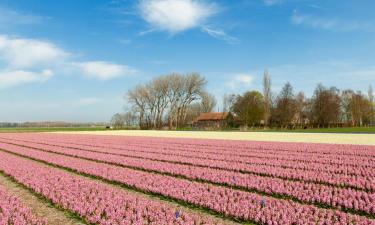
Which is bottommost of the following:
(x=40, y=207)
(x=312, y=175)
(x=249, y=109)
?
(x=40, y=207)

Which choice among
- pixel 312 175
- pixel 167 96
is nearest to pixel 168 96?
pixel 167 96

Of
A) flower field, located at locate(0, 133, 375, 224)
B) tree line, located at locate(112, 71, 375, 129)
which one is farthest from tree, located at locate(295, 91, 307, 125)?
flower field, located at locate(0, 133, 375, 224)

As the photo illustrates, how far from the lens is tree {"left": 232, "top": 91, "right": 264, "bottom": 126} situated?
91.2 metres

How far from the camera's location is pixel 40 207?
8.53 meters

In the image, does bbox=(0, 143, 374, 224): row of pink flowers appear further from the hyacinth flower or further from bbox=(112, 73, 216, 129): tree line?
bbox=(112, 73, 216, 129): tree line

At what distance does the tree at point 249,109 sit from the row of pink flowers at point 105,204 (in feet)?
266

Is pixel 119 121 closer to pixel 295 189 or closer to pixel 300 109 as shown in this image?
pixel 300 109

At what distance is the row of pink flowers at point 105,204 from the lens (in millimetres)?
6930

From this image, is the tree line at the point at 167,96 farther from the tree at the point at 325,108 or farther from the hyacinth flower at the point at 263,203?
the hyacinth flower at the point at 263,203

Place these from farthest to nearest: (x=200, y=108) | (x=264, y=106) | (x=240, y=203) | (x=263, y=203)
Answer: (x=200, y=108)
(x=264, y=106)
(x=240, y=203)
(x=263, y=203)

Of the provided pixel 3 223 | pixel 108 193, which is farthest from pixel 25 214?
pixel 108 193

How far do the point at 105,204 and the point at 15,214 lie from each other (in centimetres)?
197

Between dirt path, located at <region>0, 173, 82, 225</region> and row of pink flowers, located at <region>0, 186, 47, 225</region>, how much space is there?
25 centimetres

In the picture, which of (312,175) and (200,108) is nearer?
(312,175)
